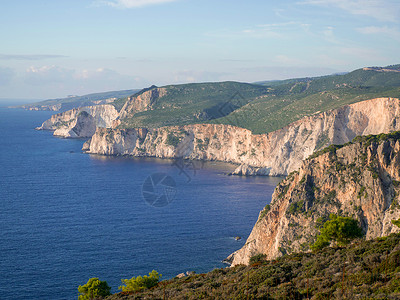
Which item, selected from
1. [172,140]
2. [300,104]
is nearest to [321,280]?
[300,104]

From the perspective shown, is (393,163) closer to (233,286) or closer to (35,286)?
(233,286)

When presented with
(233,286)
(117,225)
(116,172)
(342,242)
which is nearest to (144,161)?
(116,172)

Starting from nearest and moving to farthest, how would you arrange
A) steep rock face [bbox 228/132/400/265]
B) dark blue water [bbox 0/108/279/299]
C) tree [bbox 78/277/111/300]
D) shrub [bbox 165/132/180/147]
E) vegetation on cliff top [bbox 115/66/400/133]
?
tree [bbox 78/277/111/300] → steep rock face [bbox 228/132/400/265] → dark blue water [bbox 0/108/279/299] → vegetation on cliff top [bbox 115/66/400/133] → shrub [bbox 165/132/180/147]

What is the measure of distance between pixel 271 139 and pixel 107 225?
71.6m

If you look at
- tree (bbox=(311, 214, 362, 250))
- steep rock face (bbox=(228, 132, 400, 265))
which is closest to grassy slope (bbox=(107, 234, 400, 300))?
tree (bbox=(311, 214, 362, 250))

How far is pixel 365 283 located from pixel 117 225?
197 feet

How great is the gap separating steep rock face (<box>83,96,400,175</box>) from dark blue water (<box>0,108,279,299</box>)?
1313 cm

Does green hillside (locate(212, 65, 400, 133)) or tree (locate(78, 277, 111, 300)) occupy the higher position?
green hillside (locate(212, 65, 400, 133))

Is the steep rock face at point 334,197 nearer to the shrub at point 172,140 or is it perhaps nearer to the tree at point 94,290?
the tree at point 94,290

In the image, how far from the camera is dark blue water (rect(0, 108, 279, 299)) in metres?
62.3

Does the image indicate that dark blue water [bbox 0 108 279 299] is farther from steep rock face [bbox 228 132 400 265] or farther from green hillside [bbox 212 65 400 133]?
green hillside [bbox 212 65 400 133]

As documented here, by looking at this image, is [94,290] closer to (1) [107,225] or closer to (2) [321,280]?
(2) [321,280]

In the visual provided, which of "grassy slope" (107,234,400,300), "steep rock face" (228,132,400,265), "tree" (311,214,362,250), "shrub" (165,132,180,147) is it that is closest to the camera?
"grassy slope" (107,234,400,300)

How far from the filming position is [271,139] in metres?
141
